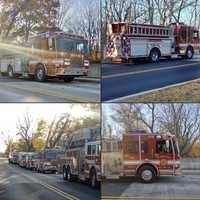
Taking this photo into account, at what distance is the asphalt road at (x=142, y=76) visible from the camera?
6.71m

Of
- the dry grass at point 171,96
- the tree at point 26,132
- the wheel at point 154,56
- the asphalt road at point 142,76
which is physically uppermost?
the wheel at point 154,56

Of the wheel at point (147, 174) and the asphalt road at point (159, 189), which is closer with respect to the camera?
the asphalt road at point (159, 189)

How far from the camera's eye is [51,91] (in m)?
6.87

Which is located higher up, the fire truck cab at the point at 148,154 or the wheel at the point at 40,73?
the wheel at the point at 40,73

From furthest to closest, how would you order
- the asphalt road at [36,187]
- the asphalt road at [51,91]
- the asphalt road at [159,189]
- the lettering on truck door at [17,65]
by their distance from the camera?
the lettering on truck door at [17,65], the asphalt road at [51,91], the asphalt road at [36,187], the asphalt road at [159,189]

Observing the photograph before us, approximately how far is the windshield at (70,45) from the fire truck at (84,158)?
1231 millimetres

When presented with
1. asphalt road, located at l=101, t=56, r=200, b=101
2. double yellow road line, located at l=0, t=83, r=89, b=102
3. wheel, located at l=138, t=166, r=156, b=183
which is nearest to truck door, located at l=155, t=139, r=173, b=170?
wheel, located at l=138, t=166, r=156, b=183

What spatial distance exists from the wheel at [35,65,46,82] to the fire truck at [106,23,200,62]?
3.36ft

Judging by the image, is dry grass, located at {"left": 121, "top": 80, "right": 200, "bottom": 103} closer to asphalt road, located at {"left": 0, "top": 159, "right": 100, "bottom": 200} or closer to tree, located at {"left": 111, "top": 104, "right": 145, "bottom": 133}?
tree, located at {"left": 111, "top": 104, "right": 145, "bottom": 133}

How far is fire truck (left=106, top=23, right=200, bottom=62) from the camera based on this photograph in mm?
6844

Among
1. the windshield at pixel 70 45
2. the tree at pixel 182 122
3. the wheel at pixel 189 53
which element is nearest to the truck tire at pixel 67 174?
the tree at pixel 182 122

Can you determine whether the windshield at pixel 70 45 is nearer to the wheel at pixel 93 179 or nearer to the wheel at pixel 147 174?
the wheel at pixel 93 179

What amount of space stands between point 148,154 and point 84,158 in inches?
37.2

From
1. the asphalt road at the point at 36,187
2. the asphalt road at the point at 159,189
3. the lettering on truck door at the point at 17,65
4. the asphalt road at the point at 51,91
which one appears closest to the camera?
the asphalt road at the point at 159,189
